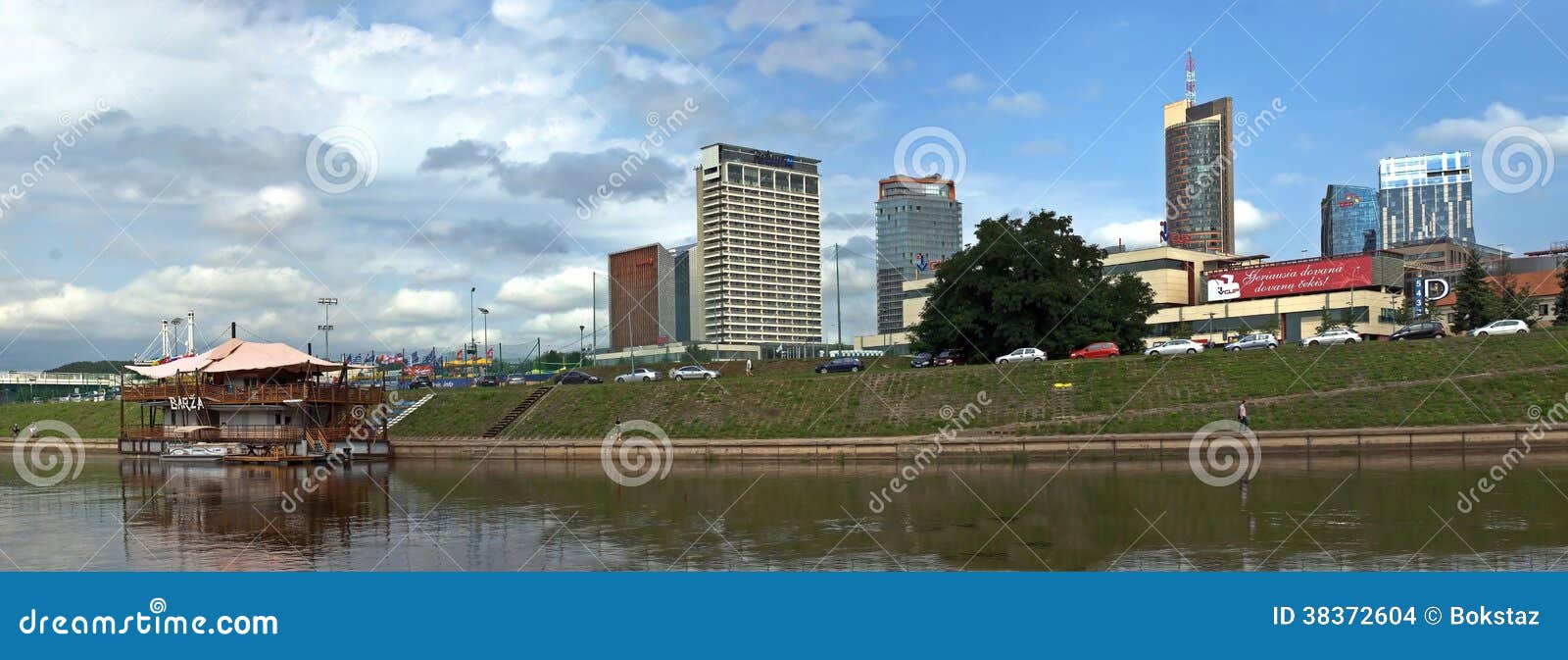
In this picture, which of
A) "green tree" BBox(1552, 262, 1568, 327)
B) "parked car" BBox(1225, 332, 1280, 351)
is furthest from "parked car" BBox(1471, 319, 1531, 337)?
"green tree" BBox(1552, 262, 1568, 327)

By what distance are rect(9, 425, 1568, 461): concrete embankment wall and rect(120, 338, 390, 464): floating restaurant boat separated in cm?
318

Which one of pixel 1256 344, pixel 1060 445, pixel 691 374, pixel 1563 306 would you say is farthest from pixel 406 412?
pixel 1563 306

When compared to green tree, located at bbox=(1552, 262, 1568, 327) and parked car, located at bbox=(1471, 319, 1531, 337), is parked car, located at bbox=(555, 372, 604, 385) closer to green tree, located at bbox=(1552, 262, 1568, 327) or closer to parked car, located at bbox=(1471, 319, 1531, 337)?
parked car, located at bbox=(1471, 319, 1531, 337)

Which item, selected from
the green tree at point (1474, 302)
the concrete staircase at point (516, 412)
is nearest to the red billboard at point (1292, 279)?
the green tree at point (1474, 302)

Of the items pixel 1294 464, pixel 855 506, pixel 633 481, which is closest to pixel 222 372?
pixel 633 481

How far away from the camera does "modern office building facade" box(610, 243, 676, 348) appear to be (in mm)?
133875

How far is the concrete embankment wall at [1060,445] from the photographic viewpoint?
3469 cm

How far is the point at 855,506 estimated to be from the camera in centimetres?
2464

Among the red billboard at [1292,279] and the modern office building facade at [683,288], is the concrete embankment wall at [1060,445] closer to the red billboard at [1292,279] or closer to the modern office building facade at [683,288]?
the red billboard at [1292,279]

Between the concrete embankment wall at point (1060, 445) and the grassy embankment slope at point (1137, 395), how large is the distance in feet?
5.31

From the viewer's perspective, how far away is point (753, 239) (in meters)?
136

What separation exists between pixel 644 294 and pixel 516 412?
8253 cm

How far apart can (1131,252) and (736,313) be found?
57.0 meters

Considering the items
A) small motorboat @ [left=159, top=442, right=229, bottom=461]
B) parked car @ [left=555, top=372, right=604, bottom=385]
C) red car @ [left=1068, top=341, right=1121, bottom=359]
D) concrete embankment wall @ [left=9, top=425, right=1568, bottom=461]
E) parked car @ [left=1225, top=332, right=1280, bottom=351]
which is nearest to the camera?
concrete embankment wall @ [left=9, top=425, right=1568, bottom=461]
